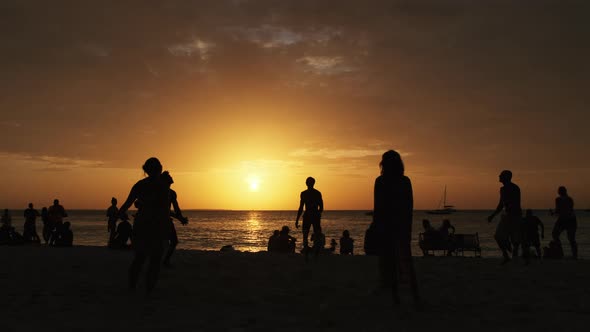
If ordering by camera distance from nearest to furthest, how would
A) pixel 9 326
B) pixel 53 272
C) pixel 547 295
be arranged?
pixel 9 326 < pixel 547 295 < pixel 53 272

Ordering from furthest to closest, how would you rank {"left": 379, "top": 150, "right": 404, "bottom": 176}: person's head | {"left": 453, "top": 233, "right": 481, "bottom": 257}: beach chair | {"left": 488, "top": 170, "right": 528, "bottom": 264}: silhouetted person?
{"left": 453, "top": 233, "right": 481, "bottom": 257}: beach chair < {"left": 488, "top": 170, "right": 528, "bottom": 264}: silhouetted person < {"left": 379, "top": 150, "right": 404, "bottom": 176}: person's head

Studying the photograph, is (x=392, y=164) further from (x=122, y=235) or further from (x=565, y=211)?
(x=122, y=235)

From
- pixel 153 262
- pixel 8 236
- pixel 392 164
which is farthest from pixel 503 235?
pixel 8 236

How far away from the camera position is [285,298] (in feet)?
25.4

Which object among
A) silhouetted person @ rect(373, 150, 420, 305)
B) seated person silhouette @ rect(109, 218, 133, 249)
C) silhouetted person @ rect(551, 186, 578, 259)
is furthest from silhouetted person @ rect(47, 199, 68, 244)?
silhouetted person @ rect(551, 186, 578, 259)

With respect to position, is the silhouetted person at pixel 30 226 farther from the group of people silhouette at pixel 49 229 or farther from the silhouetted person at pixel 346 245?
the silhouetted person at pixel 346 245

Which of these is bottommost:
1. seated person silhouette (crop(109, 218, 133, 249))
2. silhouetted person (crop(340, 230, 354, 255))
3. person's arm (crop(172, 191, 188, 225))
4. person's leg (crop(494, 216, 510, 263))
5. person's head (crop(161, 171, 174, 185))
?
silhouetted person (crop(340, 230, 354, 255))

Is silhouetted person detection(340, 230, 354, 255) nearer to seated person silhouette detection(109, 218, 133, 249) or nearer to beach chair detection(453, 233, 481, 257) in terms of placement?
beach chair detection(453, 233, 481, 257)

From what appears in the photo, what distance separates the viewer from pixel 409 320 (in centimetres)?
614

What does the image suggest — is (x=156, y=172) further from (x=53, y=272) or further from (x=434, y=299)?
(x=434, y=299)

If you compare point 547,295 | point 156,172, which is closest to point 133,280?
point 156,172

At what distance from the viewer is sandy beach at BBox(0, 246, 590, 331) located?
19.6ft

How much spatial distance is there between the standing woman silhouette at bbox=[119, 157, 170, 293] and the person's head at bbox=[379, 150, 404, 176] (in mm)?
3513

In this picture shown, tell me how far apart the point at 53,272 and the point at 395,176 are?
7542 mm
